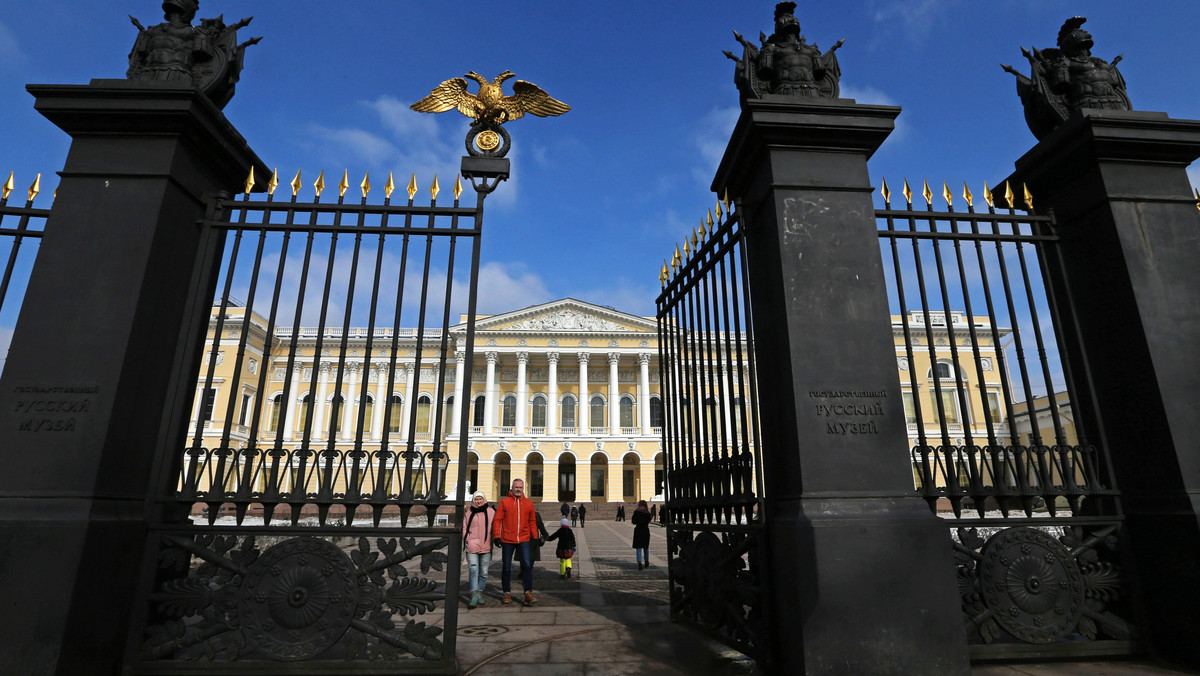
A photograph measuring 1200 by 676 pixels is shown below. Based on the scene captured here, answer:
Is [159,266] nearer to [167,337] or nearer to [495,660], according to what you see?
[167,337]

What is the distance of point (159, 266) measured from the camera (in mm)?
3521

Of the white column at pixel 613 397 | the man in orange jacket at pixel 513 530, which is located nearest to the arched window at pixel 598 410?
the white column at pixel 613 397

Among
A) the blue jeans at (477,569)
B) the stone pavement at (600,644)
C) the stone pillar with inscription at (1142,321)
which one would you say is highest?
the stone pillar with inscription at (1142,321)

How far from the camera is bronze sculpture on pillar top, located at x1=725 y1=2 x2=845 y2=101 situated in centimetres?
388

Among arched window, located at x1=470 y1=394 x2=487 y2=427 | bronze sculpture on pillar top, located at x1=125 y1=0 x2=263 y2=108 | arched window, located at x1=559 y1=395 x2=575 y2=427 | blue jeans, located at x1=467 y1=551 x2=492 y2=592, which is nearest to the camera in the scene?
bronze sculpture on pillar top, located at x1=125 y1=0 x2=263 y2=108

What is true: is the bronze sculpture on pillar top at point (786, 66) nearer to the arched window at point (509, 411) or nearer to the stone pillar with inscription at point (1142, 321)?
the stone pillar with inscription at point (1142, 321)

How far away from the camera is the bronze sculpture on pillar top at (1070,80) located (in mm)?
4117

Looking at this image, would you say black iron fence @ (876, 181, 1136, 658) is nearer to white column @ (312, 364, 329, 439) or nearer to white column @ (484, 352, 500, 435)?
white column @ (312, 364, 329, 439)

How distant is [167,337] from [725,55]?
3613 mm

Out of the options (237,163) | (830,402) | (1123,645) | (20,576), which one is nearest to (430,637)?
(20,576)

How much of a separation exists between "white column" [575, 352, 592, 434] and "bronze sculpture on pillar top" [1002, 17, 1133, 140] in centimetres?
3708

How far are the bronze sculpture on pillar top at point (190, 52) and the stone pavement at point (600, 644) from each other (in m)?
3.73

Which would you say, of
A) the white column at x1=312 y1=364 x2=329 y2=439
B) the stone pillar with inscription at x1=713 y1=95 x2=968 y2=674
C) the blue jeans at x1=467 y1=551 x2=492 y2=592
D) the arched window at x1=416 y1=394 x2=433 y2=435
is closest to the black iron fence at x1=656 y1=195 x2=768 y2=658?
the stone pillar with inscription at x1=713 y1=95 x2=968 y2=674

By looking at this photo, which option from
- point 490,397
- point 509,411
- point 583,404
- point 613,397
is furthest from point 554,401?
point 490,397
